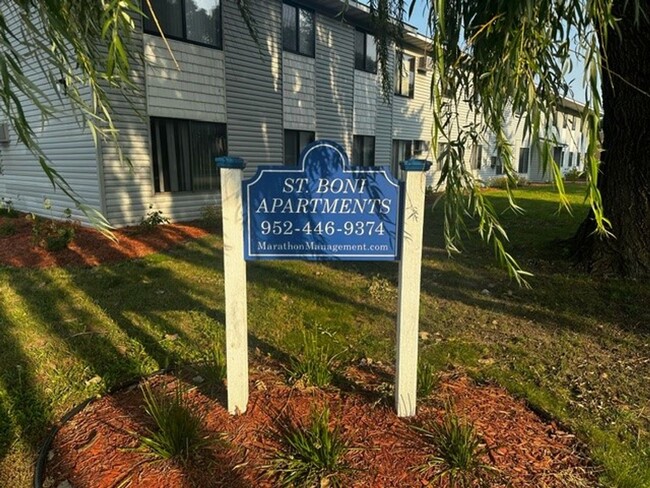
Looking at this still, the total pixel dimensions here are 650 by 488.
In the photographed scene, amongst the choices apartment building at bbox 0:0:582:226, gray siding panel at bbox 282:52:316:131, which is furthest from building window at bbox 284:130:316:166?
gray siding panel at bbox 282:52:316:131

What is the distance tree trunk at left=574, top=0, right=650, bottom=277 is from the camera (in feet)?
16.6

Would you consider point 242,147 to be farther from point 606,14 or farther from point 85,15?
point 606,14

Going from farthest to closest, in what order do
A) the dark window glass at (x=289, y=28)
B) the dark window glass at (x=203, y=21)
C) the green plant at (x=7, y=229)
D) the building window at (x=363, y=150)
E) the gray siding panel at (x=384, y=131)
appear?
the gray siding panel at (x=384, y=131)
the building window at (x=363, y=150)
the dark window glass at (x=289, y=28)
the dark window glass at (x=203, y=21)
the green plant at (x=7, y=229)

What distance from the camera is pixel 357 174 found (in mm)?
2584

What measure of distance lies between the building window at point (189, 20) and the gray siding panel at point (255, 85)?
0.95 feet

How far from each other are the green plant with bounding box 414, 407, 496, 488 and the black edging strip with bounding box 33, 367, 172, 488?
6.61ft

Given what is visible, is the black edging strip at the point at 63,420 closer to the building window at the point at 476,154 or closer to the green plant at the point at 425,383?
the green plant at the point at 425,383

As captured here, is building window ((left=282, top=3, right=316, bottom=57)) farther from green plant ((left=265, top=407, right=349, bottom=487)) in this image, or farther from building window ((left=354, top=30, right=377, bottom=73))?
green plant ((left=265, top=407, right=349, bottom=487))

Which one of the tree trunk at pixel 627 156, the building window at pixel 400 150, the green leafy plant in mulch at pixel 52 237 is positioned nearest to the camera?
the tree trunk at pixel 627 156

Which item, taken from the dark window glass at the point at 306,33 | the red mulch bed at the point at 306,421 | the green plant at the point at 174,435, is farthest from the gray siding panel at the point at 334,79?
the green plant at the point at 174,435

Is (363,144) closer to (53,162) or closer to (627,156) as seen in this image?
(53,162)

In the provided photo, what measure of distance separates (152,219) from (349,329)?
628 cm

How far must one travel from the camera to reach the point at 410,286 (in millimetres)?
2660

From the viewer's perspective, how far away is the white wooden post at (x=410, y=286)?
254cm
